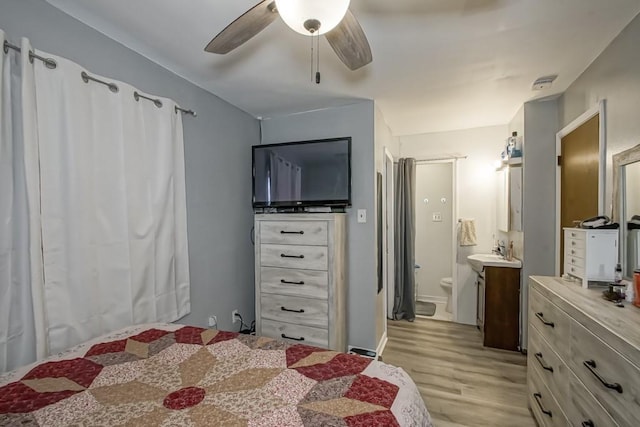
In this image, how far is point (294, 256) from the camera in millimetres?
2531


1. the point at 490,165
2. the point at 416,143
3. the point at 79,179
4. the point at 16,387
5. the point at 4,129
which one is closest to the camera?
the point at 16,387

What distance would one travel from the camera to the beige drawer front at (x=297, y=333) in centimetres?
244

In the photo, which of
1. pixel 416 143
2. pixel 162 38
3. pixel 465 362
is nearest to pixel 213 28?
pixel 162 38

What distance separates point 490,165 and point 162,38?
359cm

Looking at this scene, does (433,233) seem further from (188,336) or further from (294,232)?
(188,336)

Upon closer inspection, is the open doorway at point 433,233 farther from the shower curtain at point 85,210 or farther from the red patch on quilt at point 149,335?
the red patch on quilt at point 149,335

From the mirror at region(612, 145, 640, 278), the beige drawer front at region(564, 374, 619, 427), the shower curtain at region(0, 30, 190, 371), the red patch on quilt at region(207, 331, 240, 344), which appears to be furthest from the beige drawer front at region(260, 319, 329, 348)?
the mirror at region(612, 145, 640, 278)

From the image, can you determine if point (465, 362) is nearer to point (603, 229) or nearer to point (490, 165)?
point (603, 229)

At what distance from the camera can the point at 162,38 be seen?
1.73 metres

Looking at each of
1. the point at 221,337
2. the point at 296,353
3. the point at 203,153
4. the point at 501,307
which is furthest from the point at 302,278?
the point at 501,307

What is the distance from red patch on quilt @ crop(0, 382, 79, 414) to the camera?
0.86m

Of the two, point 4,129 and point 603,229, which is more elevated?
point 4,129

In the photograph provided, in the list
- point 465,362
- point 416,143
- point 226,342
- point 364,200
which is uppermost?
point 416,143

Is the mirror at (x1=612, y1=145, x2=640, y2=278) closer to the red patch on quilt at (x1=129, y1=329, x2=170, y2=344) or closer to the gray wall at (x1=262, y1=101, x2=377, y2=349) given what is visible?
the gray wall at (x1=262, y1=101, x2=377, y2=349)
